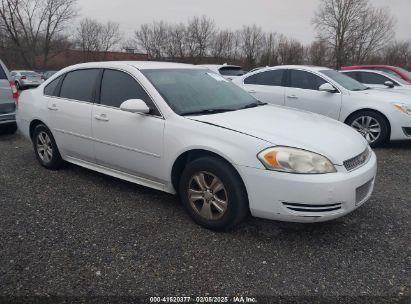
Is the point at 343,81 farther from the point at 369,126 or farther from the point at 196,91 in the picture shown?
the point at 196,91

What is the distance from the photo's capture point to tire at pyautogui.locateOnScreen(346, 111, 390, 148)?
6004 millimetres

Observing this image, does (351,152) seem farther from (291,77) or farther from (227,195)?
(291,77)

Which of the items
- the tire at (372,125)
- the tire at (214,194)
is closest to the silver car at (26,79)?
the tire at (372,125)

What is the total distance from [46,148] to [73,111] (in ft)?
3.17

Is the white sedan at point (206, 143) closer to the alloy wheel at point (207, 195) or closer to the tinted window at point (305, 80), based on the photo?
the alloy wheel at point (207, 195)

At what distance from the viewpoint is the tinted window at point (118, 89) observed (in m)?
3.59

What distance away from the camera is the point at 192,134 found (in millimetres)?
3086

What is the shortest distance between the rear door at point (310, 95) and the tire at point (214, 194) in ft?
13.6

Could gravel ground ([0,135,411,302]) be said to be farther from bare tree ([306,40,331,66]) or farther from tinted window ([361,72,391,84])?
bare tree ([306,40,331,66])

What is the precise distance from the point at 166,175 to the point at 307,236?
1.41 meters

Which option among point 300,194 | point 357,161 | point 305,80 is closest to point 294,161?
point 300,194

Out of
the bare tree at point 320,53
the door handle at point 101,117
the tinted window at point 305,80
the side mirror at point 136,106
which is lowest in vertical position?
the door handle at point 101,117

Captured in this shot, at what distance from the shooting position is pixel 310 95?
21.6ft

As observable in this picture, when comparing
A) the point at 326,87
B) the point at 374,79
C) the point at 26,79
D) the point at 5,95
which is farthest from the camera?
the point at 26,79
